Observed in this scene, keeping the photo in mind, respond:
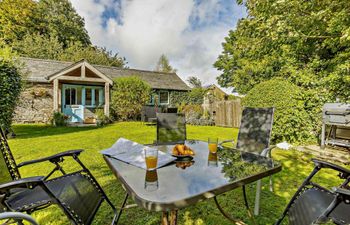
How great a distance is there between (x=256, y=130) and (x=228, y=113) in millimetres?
9163

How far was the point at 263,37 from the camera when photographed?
5867 millimetres

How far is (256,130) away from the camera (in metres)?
3.04

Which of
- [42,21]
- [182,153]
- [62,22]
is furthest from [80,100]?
[62,22]

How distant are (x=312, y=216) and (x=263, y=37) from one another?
5.61 meters

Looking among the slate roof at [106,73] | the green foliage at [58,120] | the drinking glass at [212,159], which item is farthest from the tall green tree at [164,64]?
the drinking glass at [212,159]

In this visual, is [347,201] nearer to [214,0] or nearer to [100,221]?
[100,221]

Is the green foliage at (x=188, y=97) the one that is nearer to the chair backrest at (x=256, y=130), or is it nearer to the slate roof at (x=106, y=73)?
the slate roof at (x=106, y=73)

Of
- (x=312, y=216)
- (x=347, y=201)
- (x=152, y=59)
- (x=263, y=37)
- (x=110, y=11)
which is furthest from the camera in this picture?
(x=152, y=59)

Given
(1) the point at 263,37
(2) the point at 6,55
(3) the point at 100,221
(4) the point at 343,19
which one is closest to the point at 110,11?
(2) the point at 6,55

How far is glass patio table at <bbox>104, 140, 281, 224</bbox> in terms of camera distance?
1.05m

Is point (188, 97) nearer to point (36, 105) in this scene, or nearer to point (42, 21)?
point (36, 105)

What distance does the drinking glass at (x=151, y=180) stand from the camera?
1.21 metres

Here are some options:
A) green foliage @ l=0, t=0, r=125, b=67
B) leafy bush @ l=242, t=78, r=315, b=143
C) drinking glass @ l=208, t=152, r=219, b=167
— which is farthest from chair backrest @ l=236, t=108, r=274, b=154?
green foliage @ l=0, t=0, r=125, b=67

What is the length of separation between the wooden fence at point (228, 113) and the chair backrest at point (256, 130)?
8197mm
